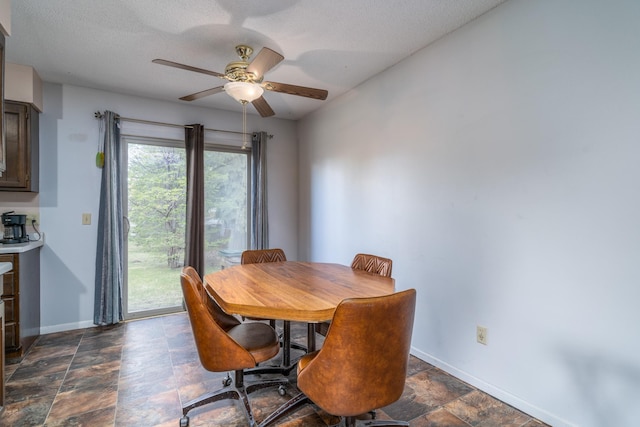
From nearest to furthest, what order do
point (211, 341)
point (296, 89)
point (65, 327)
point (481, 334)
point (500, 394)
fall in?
1. point (211, 341)
2. point (500, 394)
3. point (481, 334)
4. point (296, 89)
5. point (65, 327)

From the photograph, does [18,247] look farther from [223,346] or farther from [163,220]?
[223,346]

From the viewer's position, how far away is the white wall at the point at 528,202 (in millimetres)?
1558

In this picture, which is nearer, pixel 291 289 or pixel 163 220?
pixel 291 289

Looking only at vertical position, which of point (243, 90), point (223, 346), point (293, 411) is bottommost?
point (293, 411)

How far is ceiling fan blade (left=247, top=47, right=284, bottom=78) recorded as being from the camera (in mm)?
1873

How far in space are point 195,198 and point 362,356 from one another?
3113 millimetres

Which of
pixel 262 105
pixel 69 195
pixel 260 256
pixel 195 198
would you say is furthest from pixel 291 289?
pixel 69 195

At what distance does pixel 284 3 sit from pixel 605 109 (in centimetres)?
191

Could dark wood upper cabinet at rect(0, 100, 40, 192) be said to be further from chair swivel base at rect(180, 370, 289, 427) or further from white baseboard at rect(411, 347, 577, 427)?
white baseboard at rect(411, 347, 577, 427)

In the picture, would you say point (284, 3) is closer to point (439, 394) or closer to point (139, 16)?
point (139, 16)

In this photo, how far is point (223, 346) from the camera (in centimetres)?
162

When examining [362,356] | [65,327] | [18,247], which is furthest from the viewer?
[65,327]

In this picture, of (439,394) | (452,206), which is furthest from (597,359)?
(452,206)

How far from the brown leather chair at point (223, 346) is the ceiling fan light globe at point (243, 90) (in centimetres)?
121
